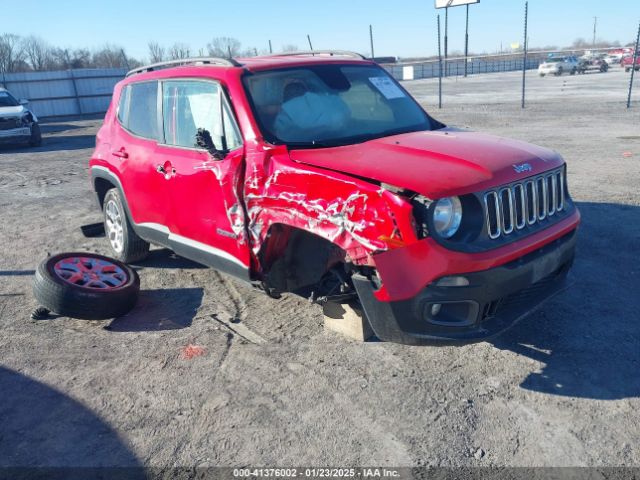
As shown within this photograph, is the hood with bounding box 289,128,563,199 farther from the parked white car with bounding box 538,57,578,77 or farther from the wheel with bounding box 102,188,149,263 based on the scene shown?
the parked white car with bounding box 538,57,578,77

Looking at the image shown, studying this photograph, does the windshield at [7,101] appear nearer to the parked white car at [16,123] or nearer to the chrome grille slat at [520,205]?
A: the parked white car at [16,123]

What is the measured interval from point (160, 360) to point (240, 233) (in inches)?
42.0

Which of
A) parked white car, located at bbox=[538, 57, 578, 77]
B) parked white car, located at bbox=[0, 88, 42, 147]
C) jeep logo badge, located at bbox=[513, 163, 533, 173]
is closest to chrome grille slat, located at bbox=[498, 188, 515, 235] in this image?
jeep logo badge, located at bbox=[513, 163, 533, 173]

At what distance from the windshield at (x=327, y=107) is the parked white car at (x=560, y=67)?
44105 millimetres

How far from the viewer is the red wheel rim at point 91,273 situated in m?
4.83

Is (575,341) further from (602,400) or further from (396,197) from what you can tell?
(396,197)

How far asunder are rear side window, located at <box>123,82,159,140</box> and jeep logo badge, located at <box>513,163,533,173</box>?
10.2ft

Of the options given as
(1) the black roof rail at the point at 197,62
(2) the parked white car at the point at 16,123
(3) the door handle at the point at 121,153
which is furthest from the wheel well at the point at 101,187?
(2) the parked white car at the point at 16,123

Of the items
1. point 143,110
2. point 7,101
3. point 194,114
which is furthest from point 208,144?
point 7,101

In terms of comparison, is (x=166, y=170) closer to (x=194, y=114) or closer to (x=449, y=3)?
(x=194, y=114)

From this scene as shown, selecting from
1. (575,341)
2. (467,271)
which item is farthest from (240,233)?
(575,341)

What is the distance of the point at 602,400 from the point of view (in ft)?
10.9

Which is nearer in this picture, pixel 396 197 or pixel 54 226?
pixel 396 197

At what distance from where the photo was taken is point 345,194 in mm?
3289
